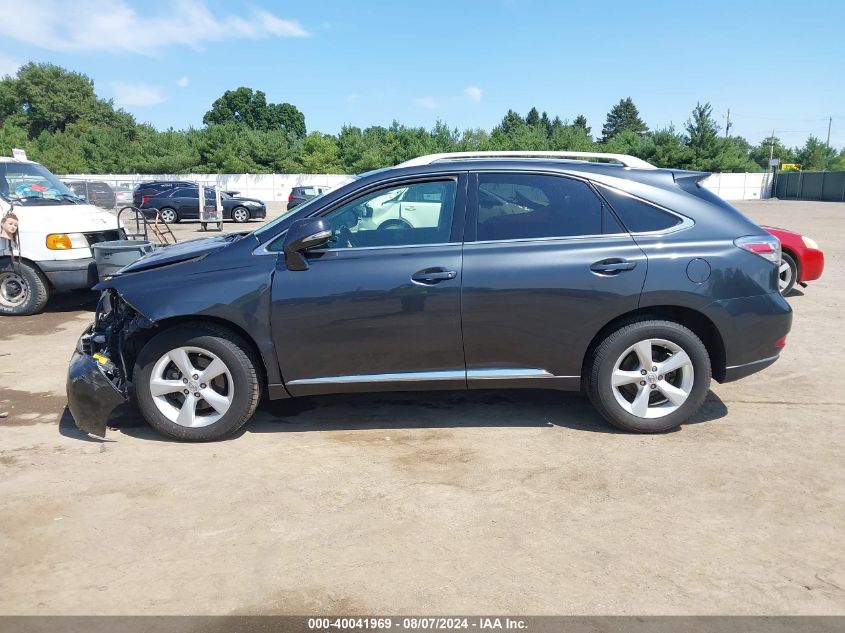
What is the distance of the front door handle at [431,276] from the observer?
425 centimetres

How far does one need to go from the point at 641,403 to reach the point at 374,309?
1.85 metres

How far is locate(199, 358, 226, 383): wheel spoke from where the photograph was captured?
4.37 m

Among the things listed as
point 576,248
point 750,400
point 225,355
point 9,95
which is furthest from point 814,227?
point 9,95

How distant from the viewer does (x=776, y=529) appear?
10.9ft

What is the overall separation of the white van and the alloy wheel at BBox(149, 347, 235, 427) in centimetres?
478

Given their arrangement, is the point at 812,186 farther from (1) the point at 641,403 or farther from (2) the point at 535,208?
(2) the point at 535,208

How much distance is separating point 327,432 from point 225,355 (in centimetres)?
89

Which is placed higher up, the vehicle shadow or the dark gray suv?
the dark gray suv

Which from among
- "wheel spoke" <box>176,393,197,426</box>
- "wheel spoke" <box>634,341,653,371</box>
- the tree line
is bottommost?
"wheel spoke" <box>176,393,197,426</box>

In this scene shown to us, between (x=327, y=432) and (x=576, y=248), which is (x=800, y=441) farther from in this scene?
(x=327, y=432)

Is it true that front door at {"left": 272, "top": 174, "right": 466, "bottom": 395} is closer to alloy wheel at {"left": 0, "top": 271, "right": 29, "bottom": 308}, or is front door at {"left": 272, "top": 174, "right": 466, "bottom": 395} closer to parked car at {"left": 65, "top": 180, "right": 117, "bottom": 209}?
alloy wheel at {"left": 0, "top": 271, "right": 29, "bottom": 308}

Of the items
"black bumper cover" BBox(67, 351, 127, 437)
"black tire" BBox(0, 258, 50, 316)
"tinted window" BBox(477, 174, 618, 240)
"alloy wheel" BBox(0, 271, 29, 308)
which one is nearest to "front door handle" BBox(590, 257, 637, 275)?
"tinted window" BBox(477, 174, 618, 240)

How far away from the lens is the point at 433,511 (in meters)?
3.54

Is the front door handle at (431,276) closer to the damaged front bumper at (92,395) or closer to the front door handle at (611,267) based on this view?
the front door handle at (611,267)
